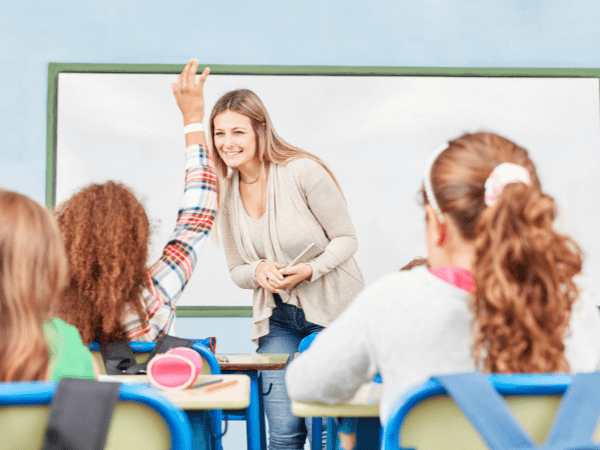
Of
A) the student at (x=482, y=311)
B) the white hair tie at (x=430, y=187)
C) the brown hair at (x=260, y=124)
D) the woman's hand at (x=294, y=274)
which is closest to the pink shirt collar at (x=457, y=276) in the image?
the student at (x=482, y=311)

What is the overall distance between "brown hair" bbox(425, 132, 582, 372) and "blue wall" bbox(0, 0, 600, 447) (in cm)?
241

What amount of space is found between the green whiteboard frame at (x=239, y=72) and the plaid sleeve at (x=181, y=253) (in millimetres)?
1465

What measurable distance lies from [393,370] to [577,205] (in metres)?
2.75

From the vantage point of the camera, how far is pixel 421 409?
2.34ft

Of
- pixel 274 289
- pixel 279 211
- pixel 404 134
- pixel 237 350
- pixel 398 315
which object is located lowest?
pixel 237 350

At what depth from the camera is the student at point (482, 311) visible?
30.5 inches

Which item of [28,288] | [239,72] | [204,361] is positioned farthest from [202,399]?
[239,72]

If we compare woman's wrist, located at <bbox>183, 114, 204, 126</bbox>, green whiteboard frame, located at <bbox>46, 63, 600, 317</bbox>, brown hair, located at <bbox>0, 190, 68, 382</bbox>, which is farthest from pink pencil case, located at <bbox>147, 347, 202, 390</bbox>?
green whiteboard frame, located at <bbox>46, 63, 600, 317</bbox>

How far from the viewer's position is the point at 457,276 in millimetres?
821

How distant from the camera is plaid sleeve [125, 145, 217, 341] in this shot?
1.46 metres

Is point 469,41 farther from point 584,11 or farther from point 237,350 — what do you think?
point 237,350

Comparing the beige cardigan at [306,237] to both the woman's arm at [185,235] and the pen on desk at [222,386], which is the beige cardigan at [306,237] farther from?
the pen on desk at [222,386]

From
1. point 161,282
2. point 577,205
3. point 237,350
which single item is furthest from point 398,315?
point 577,205

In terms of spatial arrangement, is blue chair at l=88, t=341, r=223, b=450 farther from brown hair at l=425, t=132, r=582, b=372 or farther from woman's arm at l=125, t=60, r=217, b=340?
brown hair at l=425, t=132, r=582, b=372
